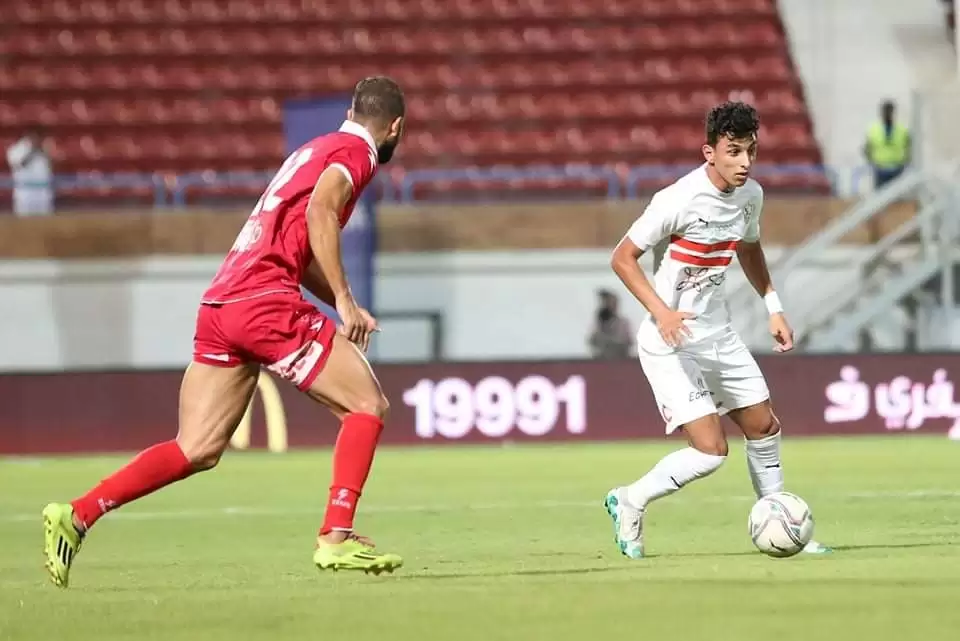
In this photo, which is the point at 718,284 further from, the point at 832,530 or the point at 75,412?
the point at 75,412

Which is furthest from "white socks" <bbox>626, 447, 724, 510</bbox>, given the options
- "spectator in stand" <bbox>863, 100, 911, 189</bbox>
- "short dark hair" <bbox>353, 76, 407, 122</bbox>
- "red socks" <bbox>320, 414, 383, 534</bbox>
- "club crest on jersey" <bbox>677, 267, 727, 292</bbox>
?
"spectator in stand" <bbox>863, 100, 911, 189</bbox>

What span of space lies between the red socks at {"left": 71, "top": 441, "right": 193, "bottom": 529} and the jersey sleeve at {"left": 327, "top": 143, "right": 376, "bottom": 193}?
1222 mm

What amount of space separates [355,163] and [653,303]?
144 centimetres

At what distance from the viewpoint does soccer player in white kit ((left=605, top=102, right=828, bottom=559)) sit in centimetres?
827

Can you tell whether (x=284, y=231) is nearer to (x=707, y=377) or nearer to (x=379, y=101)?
(x=379, y=101)

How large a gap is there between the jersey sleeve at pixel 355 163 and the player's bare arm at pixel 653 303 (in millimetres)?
1220

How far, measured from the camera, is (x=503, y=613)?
6.32m

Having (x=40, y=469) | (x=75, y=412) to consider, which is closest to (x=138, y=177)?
(x=75, y=412)

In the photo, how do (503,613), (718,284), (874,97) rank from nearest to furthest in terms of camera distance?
(503,613) < (718,284) < (874,97)

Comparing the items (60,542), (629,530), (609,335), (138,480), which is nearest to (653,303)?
(629,530)

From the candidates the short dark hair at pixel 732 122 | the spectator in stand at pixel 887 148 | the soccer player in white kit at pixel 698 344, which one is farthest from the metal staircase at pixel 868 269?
the short dark hair at pixel 732 122

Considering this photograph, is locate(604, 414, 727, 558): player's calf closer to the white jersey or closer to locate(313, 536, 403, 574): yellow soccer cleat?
the white jersey

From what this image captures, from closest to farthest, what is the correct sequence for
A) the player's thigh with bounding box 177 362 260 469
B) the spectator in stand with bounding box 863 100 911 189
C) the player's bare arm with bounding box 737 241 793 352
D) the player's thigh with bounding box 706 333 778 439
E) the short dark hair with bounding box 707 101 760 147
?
the player's thigh with bounding box 177 362 260 469
the short dark hair with bounding box 707 101 760 147
the player's thigh with bounding box 706 333 778 439
the player's bare arm with bounding box 737 241 793 352
the spectator in stand with bounding box 863 100 911 189

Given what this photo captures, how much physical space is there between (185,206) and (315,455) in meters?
4.69
